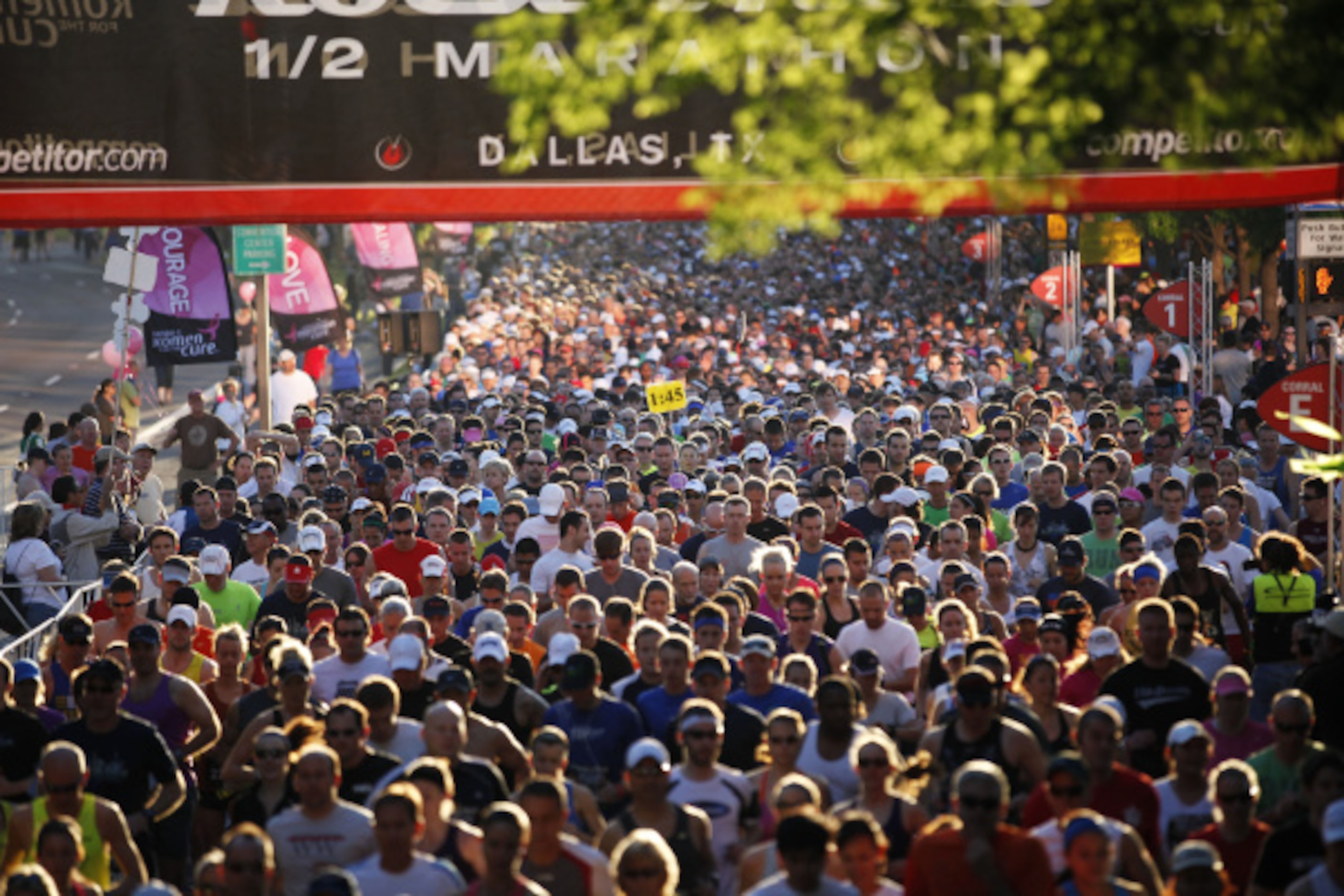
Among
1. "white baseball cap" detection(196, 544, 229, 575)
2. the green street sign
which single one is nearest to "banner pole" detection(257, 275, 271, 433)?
the green street sign

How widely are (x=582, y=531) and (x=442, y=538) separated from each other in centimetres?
163

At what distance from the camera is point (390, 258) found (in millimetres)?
41594

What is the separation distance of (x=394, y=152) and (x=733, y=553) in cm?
463

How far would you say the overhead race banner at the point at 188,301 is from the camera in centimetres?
2717

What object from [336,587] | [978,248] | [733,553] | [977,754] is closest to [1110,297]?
[978,248]

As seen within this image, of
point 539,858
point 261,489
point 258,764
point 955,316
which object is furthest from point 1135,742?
point 955,316

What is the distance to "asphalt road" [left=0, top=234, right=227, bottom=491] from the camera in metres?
44.6

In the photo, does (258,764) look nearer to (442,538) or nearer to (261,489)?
(442,538)

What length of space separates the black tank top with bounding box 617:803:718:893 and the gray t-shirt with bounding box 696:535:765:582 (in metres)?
6.59

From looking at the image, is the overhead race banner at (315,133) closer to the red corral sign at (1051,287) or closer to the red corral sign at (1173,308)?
the red corral sign at (1173,308)

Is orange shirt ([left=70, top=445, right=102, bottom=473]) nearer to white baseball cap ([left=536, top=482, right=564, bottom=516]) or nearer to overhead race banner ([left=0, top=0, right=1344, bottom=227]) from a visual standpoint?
white baseball cap ([left=536, top=482, right=564, bottom=516])

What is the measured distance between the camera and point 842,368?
36.1 meters

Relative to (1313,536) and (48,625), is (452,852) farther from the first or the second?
(1313,536)

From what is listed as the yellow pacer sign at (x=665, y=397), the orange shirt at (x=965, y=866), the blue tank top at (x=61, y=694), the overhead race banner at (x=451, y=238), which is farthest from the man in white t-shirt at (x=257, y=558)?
the overhead race banner at (x=451, y=238)
